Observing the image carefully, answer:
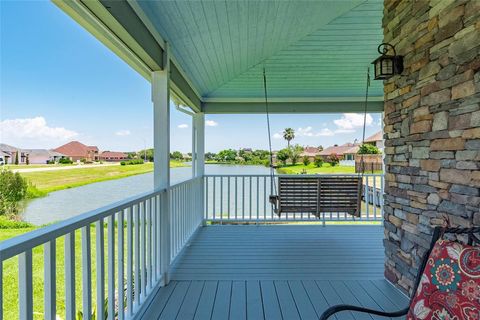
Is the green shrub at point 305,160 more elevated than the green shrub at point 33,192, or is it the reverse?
the green shrub at point 305,160

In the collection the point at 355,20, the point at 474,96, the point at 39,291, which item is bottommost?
the point at 39,291

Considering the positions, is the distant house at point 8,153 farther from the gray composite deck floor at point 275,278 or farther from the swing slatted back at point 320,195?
the swing slatted back at point 320,195

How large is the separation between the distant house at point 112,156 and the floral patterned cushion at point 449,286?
2.20 meters

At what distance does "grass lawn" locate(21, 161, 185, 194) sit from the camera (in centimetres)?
133

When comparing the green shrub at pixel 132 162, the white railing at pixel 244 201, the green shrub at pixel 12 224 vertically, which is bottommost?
the white railing at pixel 244 201

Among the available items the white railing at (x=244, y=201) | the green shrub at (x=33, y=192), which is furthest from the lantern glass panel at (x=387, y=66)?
the white railing at (x=244, y=201)

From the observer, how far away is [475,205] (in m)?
1.82

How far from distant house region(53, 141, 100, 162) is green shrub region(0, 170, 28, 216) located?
38cm

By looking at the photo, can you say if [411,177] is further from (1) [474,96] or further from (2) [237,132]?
(2) [237,132]

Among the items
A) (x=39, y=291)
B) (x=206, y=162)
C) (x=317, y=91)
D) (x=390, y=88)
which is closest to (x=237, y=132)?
(x=206, y=162)

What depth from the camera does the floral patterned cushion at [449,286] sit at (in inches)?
56.8

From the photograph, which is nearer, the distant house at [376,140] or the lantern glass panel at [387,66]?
the lantern glass panel at [387,66]

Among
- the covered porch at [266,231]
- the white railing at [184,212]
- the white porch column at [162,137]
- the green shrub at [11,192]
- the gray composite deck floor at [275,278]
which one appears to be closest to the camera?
the green shrub at [11,192]

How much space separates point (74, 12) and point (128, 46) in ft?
1.90
